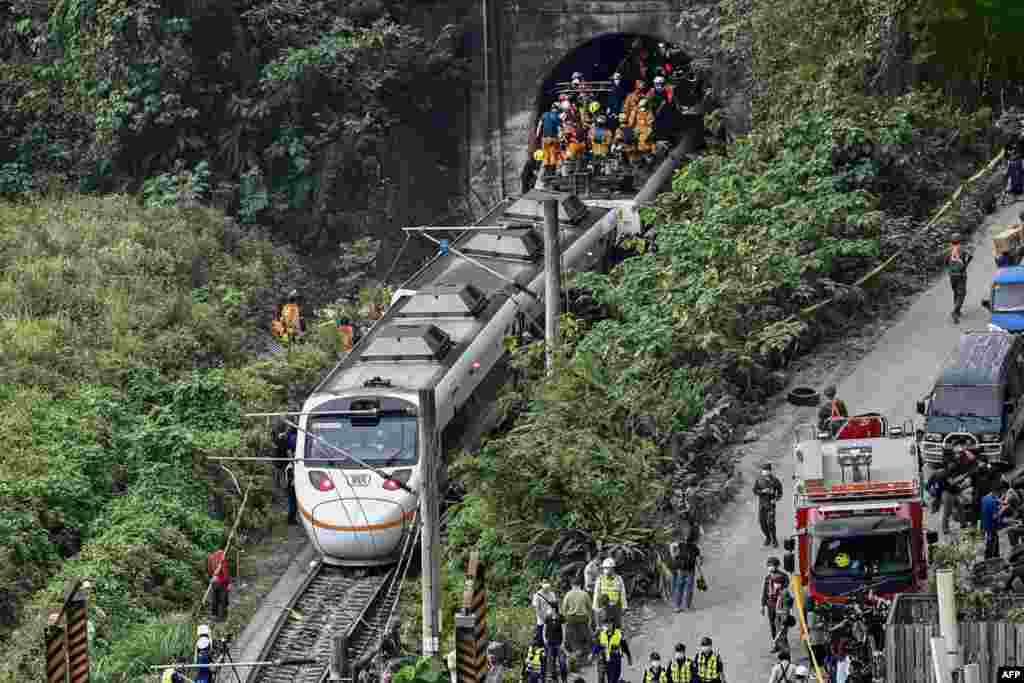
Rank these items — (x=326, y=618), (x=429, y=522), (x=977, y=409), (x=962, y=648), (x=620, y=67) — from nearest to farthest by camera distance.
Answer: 1. (x=962, y=648)
2. (x=429, y=522)
3. (x=977, y=409)
4. (x=326, y=618)
5. (x=620, y=67)

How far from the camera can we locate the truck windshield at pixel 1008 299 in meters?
35.1

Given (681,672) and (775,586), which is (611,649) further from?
(775,586)

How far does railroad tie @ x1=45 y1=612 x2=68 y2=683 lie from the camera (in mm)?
23922

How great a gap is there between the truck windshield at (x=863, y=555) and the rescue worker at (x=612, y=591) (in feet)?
8.94

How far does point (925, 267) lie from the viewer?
4216cm

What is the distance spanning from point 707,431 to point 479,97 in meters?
21.2

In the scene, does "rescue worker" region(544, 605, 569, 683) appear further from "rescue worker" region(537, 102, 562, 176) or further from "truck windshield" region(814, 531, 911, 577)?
"rescue worker" region(537, 102, 562, 176)

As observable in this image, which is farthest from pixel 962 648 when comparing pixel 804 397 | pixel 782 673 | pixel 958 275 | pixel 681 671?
pixel 958 275

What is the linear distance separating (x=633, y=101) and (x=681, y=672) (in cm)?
2683

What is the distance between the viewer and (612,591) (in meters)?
27.8

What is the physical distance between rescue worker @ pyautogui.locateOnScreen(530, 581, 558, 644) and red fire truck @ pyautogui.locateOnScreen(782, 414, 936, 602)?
3258 mm

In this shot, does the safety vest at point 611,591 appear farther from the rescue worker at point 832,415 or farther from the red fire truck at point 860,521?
the rescue worker at point 832,415

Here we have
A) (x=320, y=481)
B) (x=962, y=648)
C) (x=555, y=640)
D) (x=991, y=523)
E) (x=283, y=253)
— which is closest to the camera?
(x=962, y=648)

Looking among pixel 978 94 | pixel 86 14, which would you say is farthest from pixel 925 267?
pixel 86 14
